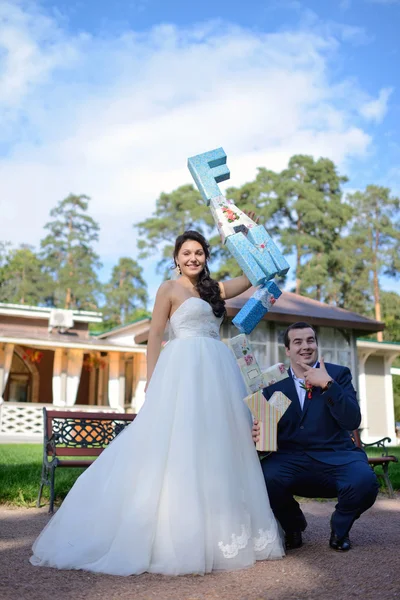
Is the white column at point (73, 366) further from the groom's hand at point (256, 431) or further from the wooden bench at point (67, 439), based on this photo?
the groom's hand at point (256, 431)

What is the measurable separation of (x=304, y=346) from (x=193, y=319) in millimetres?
745

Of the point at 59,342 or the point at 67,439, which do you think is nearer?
the point at 67,439

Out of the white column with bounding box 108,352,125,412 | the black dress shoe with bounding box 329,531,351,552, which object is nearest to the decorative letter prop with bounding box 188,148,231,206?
the black dress shoe with bounding box 329,531,351,552

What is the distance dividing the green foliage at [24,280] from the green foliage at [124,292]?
4.58 metres

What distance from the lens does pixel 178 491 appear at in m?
3.26

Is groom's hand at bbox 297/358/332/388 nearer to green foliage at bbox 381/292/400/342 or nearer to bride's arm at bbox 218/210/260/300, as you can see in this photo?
bride's arm at bbox 218/210/260/300

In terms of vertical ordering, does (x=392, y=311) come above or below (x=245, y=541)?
above

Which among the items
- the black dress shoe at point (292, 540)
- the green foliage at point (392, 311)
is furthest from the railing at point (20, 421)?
the green foliage at point (392, 311)

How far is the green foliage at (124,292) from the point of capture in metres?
45.1

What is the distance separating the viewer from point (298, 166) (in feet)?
114

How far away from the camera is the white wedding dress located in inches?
125

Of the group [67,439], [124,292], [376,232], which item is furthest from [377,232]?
[67,439]

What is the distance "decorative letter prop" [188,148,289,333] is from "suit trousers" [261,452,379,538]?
93 cm

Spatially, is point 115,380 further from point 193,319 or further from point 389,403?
point 193,319
